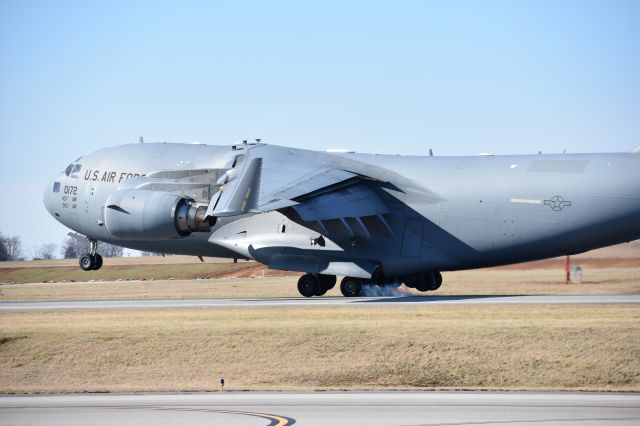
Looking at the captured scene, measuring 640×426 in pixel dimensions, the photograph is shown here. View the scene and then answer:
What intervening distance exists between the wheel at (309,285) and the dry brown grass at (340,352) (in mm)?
8759

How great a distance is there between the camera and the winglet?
30688 millimetres

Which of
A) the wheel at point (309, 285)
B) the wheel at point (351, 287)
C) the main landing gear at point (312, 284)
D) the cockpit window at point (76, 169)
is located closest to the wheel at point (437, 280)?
the wheel at point (351, 287)

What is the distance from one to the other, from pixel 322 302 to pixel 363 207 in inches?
148

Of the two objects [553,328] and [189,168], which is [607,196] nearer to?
[553,328]

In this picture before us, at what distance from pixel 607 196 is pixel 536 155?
3531 millimetres

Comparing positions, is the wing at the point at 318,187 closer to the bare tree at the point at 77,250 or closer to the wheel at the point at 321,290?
the wheel at the point at 321,290

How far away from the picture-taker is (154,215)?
1358 inches

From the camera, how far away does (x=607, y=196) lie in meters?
31.8

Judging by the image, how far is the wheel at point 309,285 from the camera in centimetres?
3725

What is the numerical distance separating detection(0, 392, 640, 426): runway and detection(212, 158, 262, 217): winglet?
498 inches

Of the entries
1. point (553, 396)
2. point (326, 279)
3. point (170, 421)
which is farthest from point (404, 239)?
point (170, 421)

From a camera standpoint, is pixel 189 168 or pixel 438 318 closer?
pixel 438 318

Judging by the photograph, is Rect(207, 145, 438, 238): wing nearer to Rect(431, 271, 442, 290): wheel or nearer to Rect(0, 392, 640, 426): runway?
Rect(431, 271, 442, 290): wheel

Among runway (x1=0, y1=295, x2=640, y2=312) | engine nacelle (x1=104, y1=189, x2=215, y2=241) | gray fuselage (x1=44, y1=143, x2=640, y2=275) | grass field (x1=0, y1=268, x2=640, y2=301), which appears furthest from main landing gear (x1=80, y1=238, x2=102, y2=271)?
engine nacelle (x1=104, y1=189, x2=215, y2=241)
